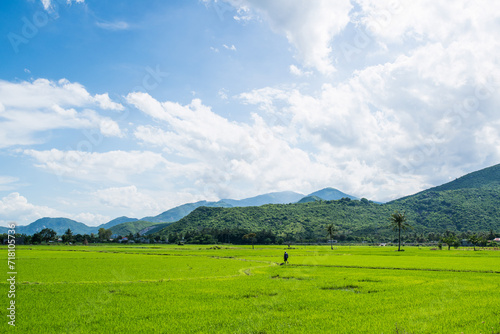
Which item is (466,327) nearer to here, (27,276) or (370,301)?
(370,301)

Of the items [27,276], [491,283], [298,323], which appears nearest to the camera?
[298,323]

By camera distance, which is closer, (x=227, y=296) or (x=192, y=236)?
(x=227, y=296)

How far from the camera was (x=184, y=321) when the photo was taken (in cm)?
1538

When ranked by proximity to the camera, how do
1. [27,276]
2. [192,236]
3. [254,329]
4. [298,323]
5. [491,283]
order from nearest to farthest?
[254,329] < [298,323] < [491,283] < [27,276] < [192,236]

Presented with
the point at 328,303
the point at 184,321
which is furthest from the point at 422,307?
the point at 184,321

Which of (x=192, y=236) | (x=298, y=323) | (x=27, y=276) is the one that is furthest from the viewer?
(x=192, y=236)

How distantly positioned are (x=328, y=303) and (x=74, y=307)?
1440 cm

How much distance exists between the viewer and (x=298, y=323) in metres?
15.0

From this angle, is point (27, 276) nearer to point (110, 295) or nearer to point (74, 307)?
point (110, 295)

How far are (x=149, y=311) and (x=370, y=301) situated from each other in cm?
1285

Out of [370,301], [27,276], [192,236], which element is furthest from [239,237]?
[370,301]

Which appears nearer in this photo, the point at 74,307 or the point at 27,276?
the point at 74,307

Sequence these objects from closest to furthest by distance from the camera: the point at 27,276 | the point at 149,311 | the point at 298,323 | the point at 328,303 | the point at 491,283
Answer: the point at 298,323 < the point at 149,311 < the point at 328,303 < the point at 491,283 < the point at 27,276

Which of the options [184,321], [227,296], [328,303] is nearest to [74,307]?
[184,321]
